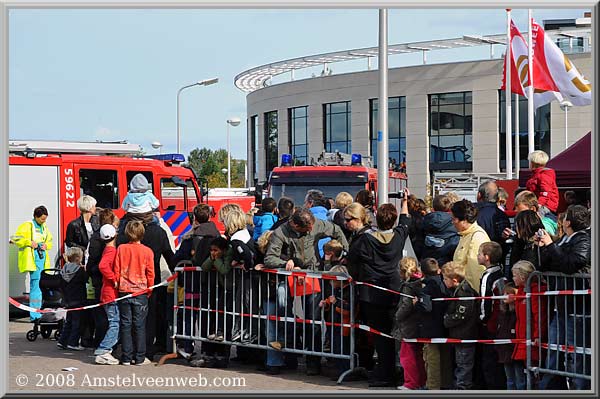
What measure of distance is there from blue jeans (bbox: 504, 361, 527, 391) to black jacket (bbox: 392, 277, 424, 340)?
924mm

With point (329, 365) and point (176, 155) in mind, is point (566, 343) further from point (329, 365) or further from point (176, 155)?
point (176, 155)

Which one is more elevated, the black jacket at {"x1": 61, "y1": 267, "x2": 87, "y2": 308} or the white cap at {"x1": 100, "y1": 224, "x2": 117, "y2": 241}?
the white cap at {"x1": 100, "y1": 224, "x2": 117, "y2": 241}

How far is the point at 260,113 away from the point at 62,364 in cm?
5324

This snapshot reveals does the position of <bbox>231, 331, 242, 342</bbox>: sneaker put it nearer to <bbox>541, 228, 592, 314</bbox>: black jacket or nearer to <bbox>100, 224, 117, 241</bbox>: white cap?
<bbox>100, 224, 117, 241</bbox>: white cap

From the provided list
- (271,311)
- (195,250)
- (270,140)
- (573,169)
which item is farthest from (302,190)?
(270,140)

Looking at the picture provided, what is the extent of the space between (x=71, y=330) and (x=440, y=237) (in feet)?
16.5

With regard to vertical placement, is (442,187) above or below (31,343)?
above

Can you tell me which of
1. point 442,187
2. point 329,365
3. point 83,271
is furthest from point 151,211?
point 442,187

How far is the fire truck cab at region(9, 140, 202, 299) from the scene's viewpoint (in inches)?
574

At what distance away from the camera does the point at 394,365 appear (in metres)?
9.23

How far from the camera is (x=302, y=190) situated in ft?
57.3

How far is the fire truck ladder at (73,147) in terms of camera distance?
1518 cm

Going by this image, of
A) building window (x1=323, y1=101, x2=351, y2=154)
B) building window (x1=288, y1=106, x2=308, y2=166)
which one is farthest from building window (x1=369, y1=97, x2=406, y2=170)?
building window (x1=288, y1=106, x2=308, y2=166)

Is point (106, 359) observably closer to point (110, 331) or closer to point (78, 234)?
point (110, 331)
